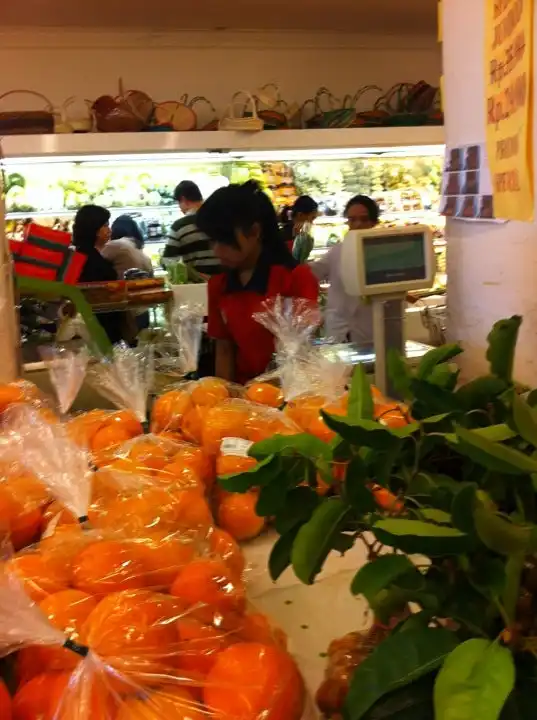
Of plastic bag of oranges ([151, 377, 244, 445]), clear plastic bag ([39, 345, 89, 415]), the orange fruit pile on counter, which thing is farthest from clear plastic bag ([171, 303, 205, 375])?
the orange fruit pile on counter

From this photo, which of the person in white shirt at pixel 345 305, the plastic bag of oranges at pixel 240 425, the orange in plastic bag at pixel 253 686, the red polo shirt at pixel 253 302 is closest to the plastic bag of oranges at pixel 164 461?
the plastic bag of oranges at pixel 240 425

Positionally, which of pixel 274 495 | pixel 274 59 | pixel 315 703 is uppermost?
pixel 274 59

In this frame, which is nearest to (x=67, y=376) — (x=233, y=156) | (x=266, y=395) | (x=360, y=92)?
(x=266, y=395)

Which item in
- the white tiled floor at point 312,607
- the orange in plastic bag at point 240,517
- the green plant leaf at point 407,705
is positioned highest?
the green plant leaf at point 407,705

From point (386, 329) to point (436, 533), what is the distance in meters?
1.14

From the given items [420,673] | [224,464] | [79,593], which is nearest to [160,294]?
[224,464]

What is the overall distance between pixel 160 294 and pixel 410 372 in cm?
220

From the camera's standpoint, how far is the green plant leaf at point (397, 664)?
1.47 feet

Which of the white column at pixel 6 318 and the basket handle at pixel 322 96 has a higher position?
the basket handle at pixel 322 96

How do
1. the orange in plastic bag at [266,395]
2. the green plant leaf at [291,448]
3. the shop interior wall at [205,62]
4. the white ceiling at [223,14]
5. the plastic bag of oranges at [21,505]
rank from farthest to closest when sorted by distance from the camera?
1. the shop interior wall at [205,62]
2. the white ceiling at [223,14]
3. the orange in plastic bag at [266,395]
4. the plastic bag of oranges at [21,505]
5. the green plant leaf at [291,448]

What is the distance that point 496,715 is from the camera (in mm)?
387

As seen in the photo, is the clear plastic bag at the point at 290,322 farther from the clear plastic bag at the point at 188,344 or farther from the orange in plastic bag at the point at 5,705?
the orange in plastic bag at the point at 5,705

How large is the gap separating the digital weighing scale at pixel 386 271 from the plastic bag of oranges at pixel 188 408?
0.33 meters

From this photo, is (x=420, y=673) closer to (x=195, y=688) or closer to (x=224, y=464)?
(x=195, y=688)
